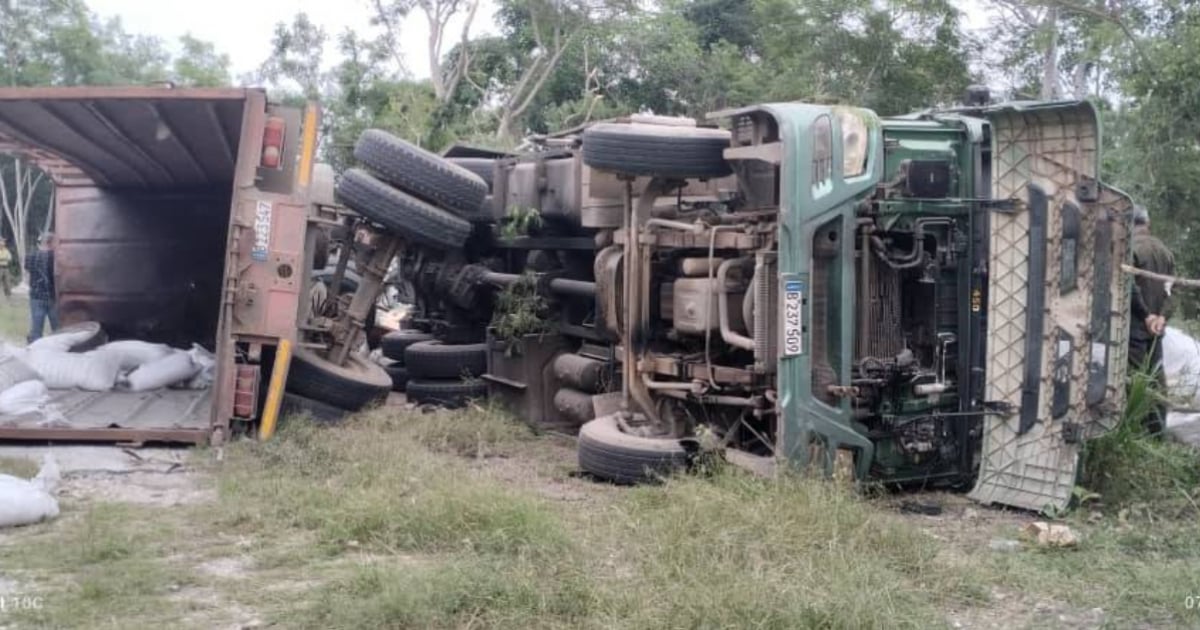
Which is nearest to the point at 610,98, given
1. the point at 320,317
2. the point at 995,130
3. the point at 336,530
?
the point at 320,317

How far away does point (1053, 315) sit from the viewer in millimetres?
5996

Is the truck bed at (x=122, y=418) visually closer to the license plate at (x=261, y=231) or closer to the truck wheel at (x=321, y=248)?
the license plate at (x=261, y=231)

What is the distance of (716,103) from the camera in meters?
21.4

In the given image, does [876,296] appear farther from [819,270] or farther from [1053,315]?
[1053,315]

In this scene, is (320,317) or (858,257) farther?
(320,317)

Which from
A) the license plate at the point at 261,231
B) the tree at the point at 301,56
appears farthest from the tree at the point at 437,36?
the license plate at the point at 261,231

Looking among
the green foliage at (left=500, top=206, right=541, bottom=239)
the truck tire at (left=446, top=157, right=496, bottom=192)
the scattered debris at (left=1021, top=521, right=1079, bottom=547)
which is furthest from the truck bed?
the scattered debris at (left=1021, top=521, right=1079, bottom=547)

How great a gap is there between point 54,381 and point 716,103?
14.5 m

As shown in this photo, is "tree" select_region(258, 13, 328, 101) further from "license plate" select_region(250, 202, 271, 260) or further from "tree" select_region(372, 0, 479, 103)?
"license plate" select_region(250, 202, 271, 260)

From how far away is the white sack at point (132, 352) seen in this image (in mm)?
9344

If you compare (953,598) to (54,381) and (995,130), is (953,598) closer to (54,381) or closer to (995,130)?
(995,130)

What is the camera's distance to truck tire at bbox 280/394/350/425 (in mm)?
7824

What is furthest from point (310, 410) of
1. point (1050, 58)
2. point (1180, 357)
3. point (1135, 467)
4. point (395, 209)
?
point (1050, 58)

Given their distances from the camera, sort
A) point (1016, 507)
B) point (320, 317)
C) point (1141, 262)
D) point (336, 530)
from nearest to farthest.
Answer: point (336, 530), point (1016, 507), point (1141, 262), point (320, 317)
